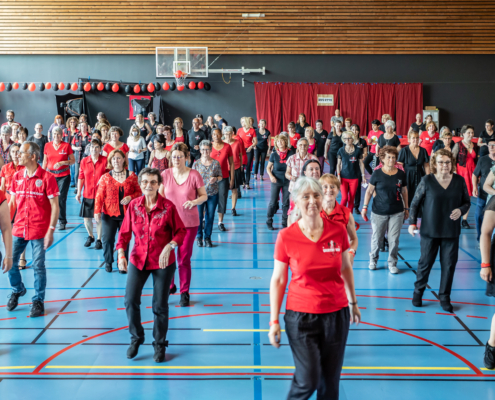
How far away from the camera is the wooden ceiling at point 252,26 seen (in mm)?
19516

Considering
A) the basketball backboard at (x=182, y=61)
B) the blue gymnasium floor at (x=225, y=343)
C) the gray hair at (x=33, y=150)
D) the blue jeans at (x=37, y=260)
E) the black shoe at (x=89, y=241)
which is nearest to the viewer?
the blue gymnasium floor at (x=225, y=343)

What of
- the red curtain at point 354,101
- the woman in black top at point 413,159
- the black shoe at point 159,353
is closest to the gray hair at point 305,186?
the black shoe at point 159,353

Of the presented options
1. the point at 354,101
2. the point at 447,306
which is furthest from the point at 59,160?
the point at 354,101

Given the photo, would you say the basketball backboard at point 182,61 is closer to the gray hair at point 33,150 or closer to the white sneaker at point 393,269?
the white sneaker at point 393,269

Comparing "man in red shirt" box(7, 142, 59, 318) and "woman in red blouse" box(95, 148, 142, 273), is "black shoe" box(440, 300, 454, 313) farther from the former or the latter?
"man in red shirt" box(7, 142, 59, 318)

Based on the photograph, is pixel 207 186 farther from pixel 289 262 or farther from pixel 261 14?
pixel 261 14

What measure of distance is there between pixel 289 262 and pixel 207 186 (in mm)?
4925

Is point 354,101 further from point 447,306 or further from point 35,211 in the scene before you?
point 35,211

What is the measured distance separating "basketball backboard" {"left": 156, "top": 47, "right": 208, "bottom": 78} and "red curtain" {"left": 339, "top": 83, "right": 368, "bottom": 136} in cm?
573

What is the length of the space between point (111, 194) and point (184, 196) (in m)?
1.39

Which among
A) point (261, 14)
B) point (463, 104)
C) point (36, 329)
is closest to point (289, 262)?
point (36, 329)

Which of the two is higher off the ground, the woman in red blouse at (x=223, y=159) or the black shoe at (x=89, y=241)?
the woman in red blouse at (x=223, y=159)

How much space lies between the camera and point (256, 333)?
5.07 meters

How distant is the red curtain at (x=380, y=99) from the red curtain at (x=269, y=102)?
3.70m
